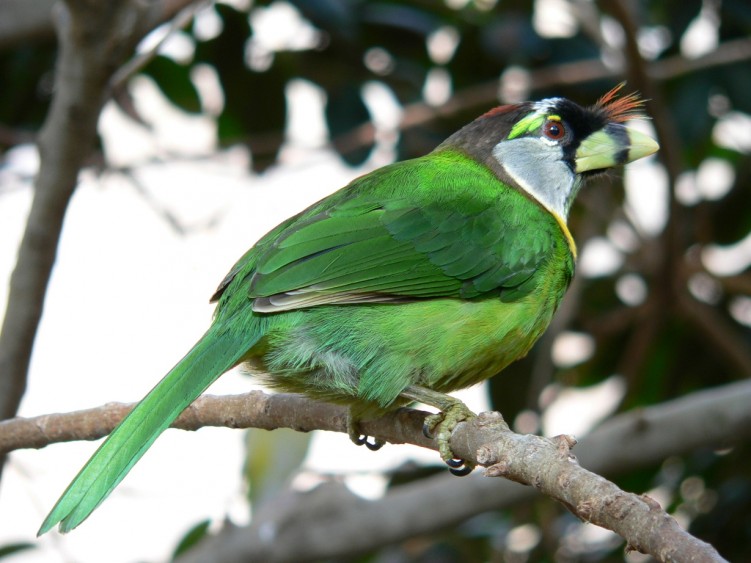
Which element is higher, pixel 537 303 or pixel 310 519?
pixel 537 303

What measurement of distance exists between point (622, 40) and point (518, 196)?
0.94 meters

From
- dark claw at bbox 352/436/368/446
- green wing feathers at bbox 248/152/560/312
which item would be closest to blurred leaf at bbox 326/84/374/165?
green wing feathers at bbox 248/152/560/312

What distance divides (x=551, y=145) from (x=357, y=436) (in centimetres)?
126

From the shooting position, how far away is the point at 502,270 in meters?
2.95

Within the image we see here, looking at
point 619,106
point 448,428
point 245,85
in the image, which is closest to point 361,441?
point 448,428

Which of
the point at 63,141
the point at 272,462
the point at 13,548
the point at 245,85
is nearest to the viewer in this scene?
the point at 63,141

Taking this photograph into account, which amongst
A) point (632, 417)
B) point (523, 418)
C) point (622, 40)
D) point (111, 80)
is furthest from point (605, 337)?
point (111, 80)

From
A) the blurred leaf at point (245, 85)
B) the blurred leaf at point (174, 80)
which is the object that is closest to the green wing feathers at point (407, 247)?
the blurred leaf at point (245, 85)

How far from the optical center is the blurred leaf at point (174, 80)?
437 centimetres

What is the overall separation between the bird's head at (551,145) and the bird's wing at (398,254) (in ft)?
0.87

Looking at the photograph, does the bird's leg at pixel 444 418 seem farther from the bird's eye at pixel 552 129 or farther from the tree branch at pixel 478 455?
the bird's eye at pixel 552 129

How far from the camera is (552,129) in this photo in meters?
3.52

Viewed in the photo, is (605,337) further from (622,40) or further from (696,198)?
(622,40)

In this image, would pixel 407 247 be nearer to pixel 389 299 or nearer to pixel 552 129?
pixel 389 299
